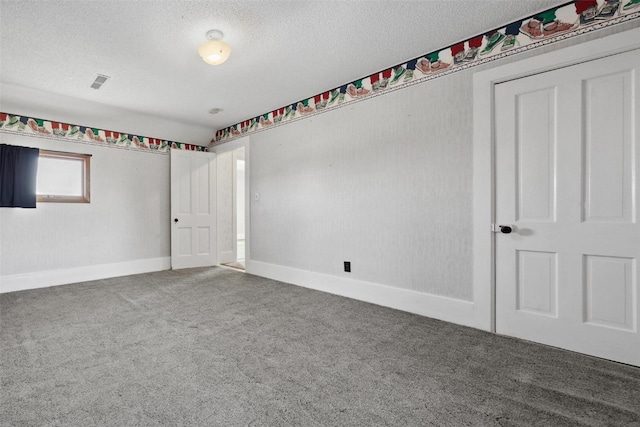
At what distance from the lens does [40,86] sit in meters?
3.63

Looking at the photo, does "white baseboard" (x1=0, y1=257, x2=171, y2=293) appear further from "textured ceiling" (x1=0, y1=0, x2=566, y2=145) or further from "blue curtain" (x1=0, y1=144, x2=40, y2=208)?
"textured ceiling" (x1=0, y1=0, x2=566, y2=145)

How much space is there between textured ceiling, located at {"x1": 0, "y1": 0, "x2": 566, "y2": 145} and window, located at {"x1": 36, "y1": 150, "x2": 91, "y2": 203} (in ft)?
2.37

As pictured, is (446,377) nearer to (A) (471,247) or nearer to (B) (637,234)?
(A) (471,247)

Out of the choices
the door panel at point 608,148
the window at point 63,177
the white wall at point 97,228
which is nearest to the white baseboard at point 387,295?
the door panel at point 608,148

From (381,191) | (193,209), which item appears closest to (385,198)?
(381,191)

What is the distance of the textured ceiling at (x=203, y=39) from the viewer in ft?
7.63

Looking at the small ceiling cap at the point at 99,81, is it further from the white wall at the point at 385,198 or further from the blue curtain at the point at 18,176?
the white wall at the point at 385,198

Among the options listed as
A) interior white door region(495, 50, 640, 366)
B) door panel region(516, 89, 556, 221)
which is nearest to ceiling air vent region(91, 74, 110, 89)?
interior white door region(495, 50, 640, 366)

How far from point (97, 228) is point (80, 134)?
4.77ft

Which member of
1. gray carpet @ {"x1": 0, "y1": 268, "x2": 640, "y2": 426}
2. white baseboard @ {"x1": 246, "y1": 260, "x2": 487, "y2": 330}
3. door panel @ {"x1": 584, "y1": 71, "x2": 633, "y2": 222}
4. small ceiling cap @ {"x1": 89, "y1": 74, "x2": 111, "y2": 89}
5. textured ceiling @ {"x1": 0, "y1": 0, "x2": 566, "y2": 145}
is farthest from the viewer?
small ceiling cap @ {"x1": 89, "y1": 74, "x2": 111, "y2": 89}

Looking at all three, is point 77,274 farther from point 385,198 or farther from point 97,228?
point 385,198

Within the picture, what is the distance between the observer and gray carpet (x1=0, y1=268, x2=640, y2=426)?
1.58 meters

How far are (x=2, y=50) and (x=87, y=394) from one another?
10.4ft

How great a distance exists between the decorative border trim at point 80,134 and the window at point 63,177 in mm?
263
